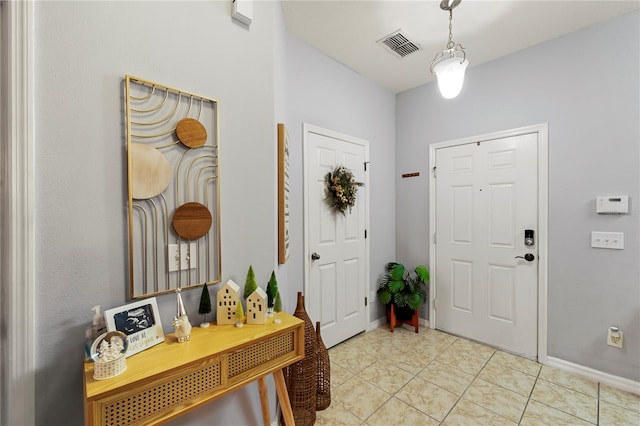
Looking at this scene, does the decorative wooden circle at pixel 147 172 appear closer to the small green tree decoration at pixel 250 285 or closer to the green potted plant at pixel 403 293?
the small green tree decoration at pixel 250 285

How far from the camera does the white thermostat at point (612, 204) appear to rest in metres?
1.98

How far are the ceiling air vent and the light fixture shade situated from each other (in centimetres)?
77

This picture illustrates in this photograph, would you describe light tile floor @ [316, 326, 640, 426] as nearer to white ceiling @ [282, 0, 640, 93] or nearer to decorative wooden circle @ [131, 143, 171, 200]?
decorative wooden circle @ [131, 143, 171, 200]

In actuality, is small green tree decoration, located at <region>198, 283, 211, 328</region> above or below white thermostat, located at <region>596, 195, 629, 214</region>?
below

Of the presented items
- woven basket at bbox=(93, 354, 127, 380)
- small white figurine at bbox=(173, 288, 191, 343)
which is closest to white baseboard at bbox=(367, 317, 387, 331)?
small white figurine at bbox=(173, 288, 191, 343)

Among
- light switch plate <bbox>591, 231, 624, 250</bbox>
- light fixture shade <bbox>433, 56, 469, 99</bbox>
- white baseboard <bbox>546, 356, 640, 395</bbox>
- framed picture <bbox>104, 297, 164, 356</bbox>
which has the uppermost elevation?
light fixture shade <bbox>433, 56, 469, 99</bbox>

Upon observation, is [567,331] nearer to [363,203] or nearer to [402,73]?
[363,203]

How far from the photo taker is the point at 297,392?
5.28 ft

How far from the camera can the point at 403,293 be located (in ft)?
9.65

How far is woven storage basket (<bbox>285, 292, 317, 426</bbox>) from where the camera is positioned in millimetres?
1606

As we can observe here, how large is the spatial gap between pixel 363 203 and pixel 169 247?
206 cm

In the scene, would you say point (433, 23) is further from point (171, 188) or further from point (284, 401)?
point (284, 401)

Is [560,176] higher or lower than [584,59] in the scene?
lower

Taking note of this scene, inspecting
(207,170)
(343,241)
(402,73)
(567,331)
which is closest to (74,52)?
(207,170)
